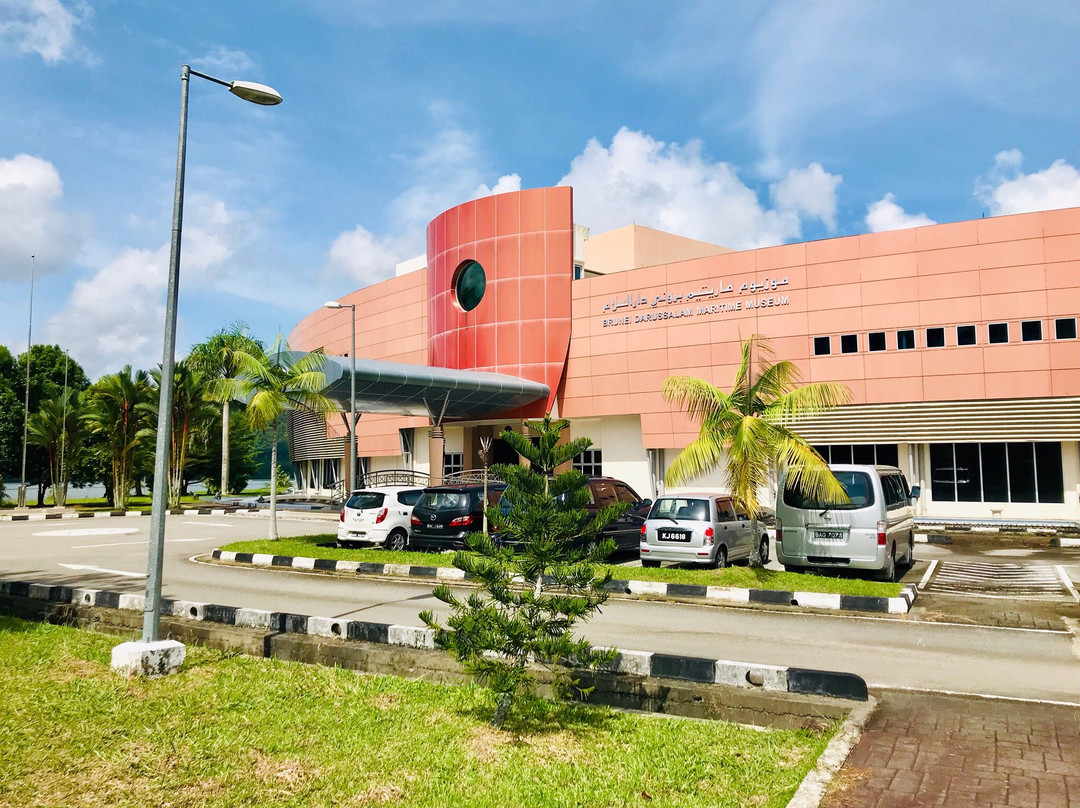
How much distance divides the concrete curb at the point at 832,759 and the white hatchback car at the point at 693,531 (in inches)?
323

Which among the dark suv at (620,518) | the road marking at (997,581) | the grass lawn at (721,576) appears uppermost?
the dark suv at (620,518)

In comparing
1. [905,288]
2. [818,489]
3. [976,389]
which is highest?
[905,288]

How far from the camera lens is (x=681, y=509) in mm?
14930

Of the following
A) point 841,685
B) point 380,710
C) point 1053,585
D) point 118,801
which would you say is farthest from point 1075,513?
point 118,801

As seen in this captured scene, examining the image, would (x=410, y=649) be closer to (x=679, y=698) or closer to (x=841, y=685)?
(x=679, y=698)

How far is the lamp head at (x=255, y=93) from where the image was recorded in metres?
8.38

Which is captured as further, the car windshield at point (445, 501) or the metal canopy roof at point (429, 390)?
the metal canopy roof at point (429, 390)

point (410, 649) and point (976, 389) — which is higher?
point (976, 389)

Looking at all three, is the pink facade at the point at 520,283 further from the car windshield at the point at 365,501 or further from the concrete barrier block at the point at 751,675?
the concrete barrier block at the point at 751,675

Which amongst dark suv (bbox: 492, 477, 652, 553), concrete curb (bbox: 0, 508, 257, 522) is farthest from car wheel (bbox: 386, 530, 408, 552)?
concrete curb (bbox: 0, 508, 257, 522)

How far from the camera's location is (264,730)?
5.64 meters

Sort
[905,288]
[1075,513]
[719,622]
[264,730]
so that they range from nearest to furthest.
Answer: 1. [264,730]
2. [719,622]
3. [1075,513]
4. [905,288]

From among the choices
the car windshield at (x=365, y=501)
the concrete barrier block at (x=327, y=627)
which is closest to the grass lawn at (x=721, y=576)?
the car windshield at (x=365, y=501)

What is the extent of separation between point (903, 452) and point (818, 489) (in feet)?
55.4
